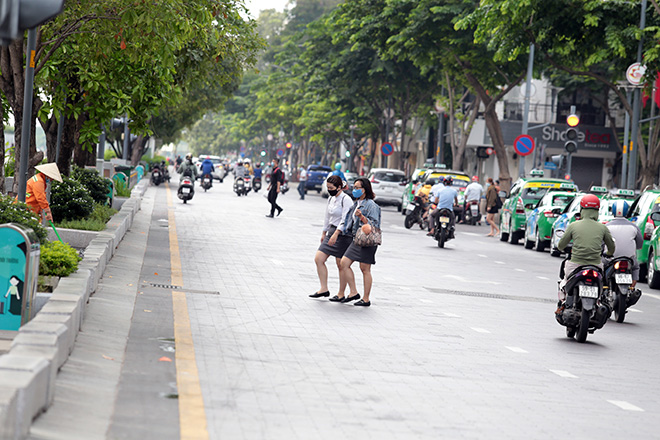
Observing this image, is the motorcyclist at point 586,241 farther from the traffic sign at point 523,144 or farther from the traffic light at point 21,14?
the traffic sign at point 523,144

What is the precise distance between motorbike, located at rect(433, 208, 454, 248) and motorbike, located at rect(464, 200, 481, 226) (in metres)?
11.8

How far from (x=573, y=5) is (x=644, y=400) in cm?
2078

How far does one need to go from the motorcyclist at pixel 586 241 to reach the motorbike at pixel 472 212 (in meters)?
24.4

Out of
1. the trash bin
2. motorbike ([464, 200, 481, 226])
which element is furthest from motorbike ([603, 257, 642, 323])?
motorbike ([464, 200, 481, 226])

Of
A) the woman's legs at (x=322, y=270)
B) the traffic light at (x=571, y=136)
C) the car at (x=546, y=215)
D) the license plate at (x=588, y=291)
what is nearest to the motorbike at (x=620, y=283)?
the license plate at (x=588, y=291)

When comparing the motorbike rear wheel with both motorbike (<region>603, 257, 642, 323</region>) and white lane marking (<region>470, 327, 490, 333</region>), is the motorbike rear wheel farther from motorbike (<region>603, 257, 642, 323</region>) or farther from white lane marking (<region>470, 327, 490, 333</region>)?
motorbike (<region>603, 257, 642, 323</region>)

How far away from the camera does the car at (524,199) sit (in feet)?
96.1

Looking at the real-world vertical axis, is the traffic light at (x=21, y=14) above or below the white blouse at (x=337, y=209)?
above

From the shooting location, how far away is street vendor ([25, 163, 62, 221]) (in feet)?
45.4

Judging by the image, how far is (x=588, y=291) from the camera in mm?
11633

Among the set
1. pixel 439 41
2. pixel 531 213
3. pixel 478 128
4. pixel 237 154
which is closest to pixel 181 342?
pixel 531 213

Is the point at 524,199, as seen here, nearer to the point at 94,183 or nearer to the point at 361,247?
the point at 94,183

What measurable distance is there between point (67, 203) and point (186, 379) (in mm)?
10268

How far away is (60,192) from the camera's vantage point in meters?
17.7
